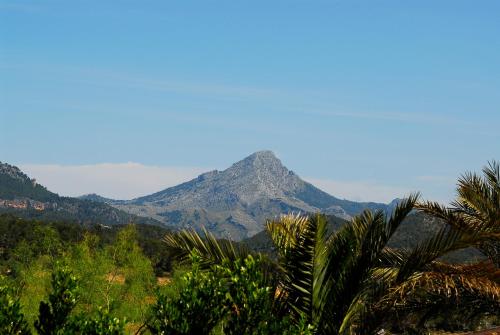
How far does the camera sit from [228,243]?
9742mm

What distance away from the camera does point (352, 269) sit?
9.31 m

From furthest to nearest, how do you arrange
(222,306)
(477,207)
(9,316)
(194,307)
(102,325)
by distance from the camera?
1. (477,207)
2. (9,316)
3. (222,306)
4. (194,307)
5. (102,325)

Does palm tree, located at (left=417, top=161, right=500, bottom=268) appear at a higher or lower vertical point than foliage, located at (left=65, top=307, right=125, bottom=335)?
higher

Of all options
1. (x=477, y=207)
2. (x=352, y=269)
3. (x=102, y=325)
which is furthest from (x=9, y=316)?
(x=477, y=207)

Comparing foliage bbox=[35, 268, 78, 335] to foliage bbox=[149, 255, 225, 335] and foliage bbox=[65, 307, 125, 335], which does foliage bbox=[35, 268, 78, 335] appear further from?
foliage bbox=[149, 255, 225, 335]

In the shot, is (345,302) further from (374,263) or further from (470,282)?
(470,282)

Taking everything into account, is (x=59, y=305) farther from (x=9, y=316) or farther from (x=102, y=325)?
(x=102, y=325)

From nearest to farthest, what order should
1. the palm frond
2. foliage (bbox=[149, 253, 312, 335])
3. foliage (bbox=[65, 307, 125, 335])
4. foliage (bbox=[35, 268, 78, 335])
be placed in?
foliage (bbox=[65, 307, 125, 335]) < foliage (bbox=[149, 253, 312, 335]) < foliage (bbox=[35, 268, 78, 335]) < the palm frond

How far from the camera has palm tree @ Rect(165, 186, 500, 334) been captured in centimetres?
912

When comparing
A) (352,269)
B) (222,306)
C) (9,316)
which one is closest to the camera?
(222,306)

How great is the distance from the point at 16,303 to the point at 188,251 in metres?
2.64

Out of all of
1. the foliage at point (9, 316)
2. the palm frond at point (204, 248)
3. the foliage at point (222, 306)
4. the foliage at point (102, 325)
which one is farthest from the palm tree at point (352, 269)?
the foliage at point (9, 316)

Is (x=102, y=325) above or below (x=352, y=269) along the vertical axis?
below

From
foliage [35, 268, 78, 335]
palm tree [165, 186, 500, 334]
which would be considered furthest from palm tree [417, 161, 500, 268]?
foliage [35, 268, 78, 335]
